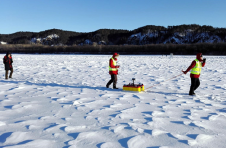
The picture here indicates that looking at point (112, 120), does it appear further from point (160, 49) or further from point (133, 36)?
point (133, 36)

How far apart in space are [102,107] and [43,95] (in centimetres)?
237

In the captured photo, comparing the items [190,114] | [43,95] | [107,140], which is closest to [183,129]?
[190,114]

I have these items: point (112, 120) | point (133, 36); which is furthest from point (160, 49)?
point (133, 36)

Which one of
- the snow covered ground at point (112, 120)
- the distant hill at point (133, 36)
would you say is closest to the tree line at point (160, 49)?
the snow covered ground at point (112, 120)

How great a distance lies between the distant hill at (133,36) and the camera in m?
125

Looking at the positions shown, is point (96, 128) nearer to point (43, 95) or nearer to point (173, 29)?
point (43, 95)

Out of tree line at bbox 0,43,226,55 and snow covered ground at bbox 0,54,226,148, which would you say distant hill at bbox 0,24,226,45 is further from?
snow covered ground at bbox 0,54,226,148

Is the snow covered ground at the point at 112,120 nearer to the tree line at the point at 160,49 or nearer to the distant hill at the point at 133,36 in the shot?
the tree line at the point at 160,49

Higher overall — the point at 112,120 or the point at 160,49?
the point at 160,49

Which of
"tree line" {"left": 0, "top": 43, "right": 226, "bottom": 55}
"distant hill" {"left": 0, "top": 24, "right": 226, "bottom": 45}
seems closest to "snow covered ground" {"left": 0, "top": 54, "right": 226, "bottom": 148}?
"tree line" {"left": 0, "top": 43, "right": 226, "bottom": 55}

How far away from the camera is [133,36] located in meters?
146

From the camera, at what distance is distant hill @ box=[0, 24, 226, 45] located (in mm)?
124606

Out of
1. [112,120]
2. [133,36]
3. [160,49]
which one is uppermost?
[133,36]

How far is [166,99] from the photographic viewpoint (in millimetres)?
5992
